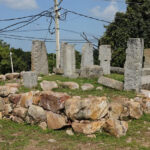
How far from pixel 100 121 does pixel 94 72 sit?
536 cm

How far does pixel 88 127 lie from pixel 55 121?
975mm

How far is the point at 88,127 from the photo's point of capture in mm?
5555

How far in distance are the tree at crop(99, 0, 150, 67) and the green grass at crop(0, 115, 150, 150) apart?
16.2m

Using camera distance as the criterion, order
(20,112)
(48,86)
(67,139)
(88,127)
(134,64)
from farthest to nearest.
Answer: (48,86) → (134,64) → (20,112) → (88,127) → (67,139)

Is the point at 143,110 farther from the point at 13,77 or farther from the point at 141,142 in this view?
the point at 13,77

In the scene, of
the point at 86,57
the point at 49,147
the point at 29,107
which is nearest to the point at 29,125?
the point at 29,107

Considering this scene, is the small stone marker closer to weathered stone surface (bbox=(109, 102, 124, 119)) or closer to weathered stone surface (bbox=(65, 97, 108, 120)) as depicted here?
weathered stone surface (bbox=(65, 97, 108, 120))

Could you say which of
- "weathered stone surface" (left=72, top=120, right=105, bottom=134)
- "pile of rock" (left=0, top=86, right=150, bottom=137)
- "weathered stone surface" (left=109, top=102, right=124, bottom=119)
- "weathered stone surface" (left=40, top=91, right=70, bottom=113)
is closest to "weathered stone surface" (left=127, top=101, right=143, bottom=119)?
"pile of rock" (left=0, top=86, right=150, bottom=137)

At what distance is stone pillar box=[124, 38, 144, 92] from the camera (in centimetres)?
832

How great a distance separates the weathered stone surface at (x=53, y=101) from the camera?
20.3 ft

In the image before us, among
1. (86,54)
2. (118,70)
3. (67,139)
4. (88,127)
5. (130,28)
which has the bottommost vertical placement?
(67,139)

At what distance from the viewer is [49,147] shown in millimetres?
4945

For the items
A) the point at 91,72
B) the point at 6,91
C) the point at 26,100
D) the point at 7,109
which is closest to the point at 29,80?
the point at 6,91

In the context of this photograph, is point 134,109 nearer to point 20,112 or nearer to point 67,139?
point 67,139
